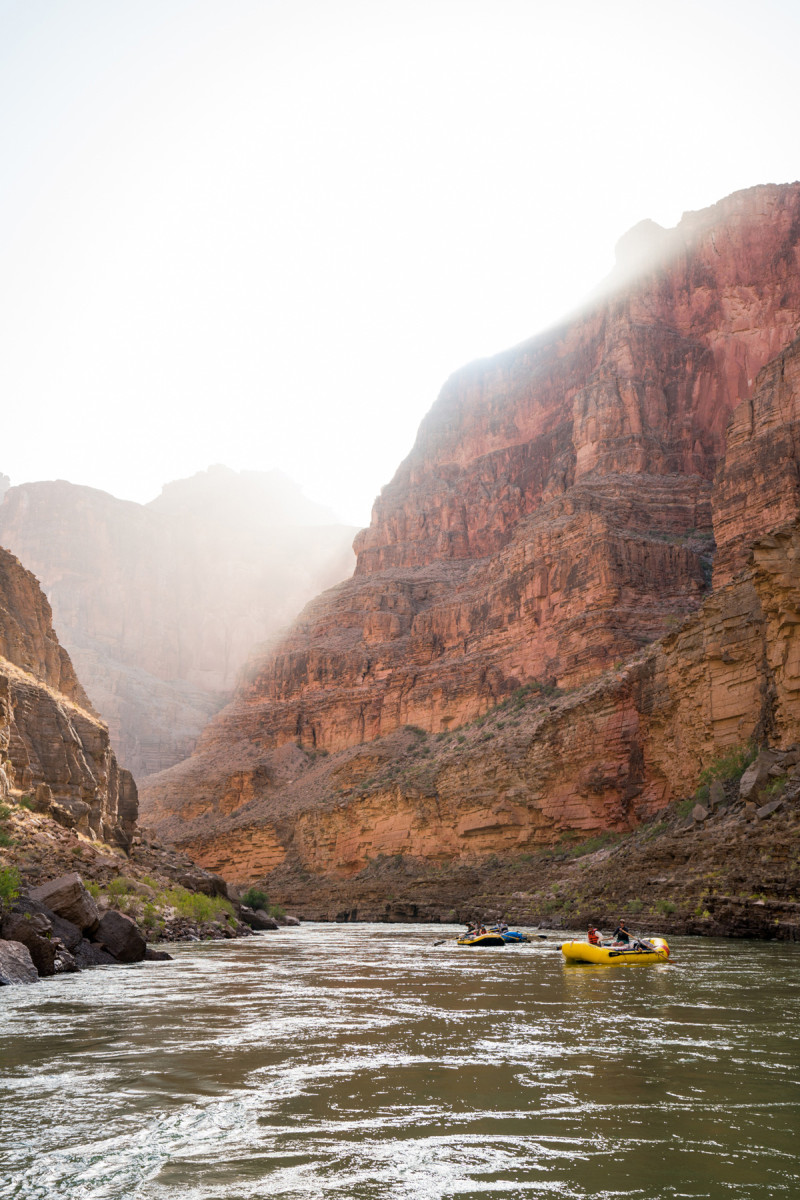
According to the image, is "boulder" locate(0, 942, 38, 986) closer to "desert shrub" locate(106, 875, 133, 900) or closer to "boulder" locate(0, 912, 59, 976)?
"boulder" locate(0, 912, 59, 976)

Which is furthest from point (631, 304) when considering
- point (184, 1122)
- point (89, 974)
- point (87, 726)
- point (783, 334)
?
point (184, 1122)

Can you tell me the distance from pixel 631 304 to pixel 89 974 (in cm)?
8252

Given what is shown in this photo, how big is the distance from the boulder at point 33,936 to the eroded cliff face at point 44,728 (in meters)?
10.4

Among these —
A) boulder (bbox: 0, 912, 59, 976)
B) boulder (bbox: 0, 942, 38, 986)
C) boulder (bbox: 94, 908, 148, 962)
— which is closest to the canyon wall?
boulder (bbox: 94, 908, 148, 962)

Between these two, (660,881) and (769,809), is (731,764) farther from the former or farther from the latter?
(769,809)

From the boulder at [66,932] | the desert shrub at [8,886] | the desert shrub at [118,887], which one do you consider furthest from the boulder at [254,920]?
the desert shrub at [8,886]

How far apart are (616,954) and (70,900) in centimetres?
1212

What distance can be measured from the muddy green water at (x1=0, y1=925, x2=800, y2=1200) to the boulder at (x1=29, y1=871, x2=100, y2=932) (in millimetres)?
3392

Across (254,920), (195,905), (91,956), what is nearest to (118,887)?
(91,956)

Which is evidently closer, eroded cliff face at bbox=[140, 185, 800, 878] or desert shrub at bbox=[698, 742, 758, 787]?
desert shrub at bbox=[698, 742, 758, 787]

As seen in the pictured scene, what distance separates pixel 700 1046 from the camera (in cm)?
988

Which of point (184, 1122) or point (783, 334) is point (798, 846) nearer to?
point (184, 1122)

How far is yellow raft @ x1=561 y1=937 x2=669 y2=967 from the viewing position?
65.1 feet

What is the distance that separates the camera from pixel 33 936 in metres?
16.1
